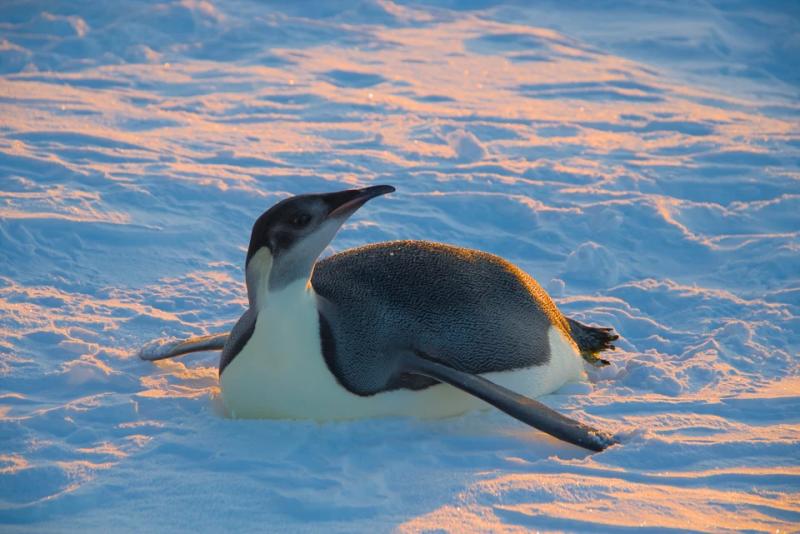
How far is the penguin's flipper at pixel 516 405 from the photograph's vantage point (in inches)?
129

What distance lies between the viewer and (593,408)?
3834 millimetres

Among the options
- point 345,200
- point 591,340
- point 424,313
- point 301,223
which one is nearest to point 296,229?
point 301,223

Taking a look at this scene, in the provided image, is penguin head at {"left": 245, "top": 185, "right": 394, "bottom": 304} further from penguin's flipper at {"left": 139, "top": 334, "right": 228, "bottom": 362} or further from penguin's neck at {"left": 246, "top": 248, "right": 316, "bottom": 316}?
penguin's flipper at {"left": 139, "top": 334, "right": 228, "bottom": 362}

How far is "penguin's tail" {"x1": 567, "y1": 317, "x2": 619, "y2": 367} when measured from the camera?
14.1 ft

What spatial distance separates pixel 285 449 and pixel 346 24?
358 inches

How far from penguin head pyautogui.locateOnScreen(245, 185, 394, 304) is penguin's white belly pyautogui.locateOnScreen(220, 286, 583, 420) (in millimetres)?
122

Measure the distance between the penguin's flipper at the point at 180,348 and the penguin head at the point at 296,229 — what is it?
88cm

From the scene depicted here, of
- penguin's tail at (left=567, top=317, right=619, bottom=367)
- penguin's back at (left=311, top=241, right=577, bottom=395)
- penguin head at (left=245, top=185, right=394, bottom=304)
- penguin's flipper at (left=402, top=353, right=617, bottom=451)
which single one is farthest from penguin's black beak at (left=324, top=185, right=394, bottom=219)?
penguin's tail at (left=567, top=317, right=619, bottom=367)

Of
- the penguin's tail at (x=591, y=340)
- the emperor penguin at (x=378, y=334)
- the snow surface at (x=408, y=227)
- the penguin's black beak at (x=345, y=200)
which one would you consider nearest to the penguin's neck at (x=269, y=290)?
the emperor penguin at (x=378, y=334)

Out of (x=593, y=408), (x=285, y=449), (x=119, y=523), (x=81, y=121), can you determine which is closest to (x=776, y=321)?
(x=593, y=408)

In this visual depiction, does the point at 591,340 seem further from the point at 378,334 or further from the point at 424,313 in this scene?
the point at 378,334

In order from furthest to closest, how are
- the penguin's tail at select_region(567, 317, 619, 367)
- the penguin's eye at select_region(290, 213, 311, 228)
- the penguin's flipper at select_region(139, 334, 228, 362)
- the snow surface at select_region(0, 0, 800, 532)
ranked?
the penguin's tail at select_region(567, 317, 619, 367) < the penguin's flipper at select_region(139, 334, 228, 362) < the penguin's eye at select_region(290, 213, 311, 228) < the snow surface at select_region(0, 0, 800, 532)

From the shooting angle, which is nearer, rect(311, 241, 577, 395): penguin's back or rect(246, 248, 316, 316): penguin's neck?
rect(246, 248, 316, 316): penguin's neck

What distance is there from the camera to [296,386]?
3338 mm
